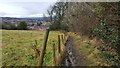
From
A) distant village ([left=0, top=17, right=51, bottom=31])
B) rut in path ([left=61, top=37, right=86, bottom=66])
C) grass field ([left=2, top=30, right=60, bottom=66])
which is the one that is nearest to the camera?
distant village ([left=0, top=17, right=51, bottom=31])

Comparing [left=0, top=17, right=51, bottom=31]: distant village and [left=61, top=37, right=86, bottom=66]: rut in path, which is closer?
[left=0, top=17, right=51, bottom=31]: distant village

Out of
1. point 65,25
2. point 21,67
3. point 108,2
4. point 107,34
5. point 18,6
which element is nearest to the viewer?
point 108,2

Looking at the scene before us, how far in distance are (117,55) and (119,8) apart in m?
1.40

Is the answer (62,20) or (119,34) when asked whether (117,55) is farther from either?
(62,20)

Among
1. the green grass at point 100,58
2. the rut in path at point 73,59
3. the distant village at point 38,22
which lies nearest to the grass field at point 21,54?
the rut in path at point 73,59

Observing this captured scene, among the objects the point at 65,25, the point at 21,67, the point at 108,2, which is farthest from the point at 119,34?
the point at 65,25

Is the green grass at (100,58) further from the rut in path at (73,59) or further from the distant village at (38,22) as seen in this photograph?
the distant village at (38,22)

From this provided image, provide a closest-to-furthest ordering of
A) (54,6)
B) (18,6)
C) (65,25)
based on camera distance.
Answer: (18,6) < (65,25) < (54,6)

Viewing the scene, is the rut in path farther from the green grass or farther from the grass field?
the grass field

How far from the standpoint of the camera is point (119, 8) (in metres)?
3.50

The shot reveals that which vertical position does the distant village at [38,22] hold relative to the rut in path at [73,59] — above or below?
above

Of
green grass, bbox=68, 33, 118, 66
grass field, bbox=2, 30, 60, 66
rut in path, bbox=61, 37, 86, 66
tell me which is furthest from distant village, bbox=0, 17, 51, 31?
green grass, bbox=68, 33, 118, 66

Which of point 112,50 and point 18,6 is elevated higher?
point 18,6

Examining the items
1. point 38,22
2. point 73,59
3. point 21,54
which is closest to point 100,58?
point 73,59
